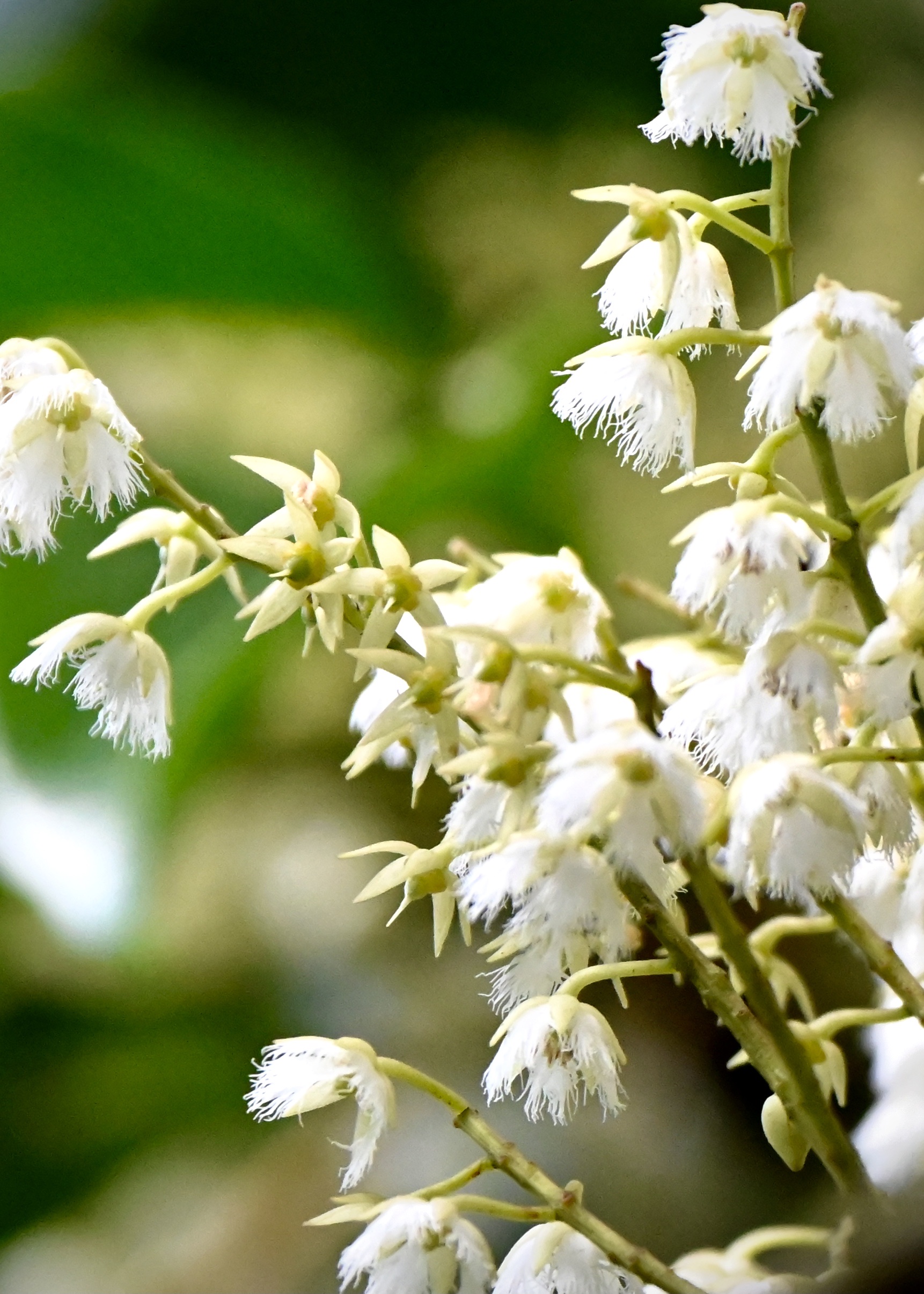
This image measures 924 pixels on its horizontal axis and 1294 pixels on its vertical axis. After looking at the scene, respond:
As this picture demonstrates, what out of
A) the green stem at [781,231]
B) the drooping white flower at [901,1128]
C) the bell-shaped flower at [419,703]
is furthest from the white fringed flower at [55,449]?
the drooping white flower at [901,1128]

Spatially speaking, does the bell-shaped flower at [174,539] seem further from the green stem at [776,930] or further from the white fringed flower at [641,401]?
the green stem at [776,930]

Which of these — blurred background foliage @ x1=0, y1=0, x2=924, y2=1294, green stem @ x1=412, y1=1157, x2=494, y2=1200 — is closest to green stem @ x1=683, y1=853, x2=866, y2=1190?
green stem @ x1=412, y1=1157, x2=494, y2=1200

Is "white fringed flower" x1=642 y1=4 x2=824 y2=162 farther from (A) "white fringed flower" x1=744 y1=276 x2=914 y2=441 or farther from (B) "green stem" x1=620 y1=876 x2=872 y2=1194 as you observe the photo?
(B) "green stem" x1=620 y1=876 x2=872 y2=1194

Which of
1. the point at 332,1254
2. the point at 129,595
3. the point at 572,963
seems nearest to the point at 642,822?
the point at 572,963

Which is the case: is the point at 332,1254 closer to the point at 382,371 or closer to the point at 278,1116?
the point at 278,1116

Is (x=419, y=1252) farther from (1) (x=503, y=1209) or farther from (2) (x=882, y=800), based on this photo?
(2) (x=882, y=800)

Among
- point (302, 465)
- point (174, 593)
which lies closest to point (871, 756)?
point (174, 593)
